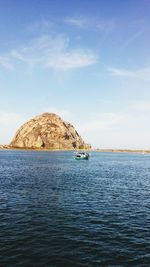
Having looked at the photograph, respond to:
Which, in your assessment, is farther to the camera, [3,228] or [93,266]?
[3,228]

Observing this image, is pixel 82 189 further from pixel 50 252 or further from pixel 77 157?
pixel 77 157

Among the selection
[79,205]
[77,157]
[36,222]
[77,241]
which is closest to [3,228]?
[36,222]

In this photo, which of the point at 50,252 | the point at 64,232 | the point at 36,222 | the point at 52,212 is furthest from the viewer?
the point at 52,212

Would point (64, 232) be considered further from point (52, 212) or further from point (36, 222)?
point (52, 212)

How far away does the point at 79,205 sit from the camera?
43719 millimetres

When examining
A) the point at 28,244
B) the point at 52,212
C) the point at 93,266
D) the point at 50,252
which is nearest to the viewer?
the point at 93,266

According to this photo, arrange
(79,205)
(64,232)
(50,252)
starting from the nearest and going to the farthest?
(50,252)
(64,232)
(79,205)

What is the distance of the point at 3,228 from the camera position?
3155 centimetres

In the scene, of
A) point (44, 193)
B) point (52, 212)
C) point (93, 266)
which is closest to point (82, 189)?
point (44, 193)

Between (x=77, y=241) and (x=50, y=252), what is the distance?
379 cm

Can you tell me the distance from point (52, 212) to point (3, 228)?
9.06m

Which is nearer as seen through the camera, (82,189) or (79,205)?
(79,205)

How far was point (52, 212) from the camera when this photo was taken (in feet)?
129

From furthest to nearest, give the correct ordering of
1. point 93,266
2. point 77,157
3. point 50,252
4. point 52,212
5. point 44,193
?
point 77,157 < point 44,193 < point 52,212 < point 50,252 < point 93,266
